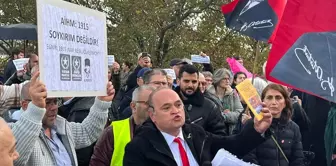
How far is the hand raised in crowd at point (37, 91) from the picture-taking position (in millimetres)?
3205

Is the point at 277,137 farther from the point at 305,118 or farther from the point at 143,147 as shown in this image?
the point at 143,147

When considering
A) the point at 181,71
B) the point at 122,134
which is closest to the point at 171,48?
the point at 181,71

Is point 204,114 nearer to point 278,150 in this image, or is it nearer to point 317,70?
point 278,150

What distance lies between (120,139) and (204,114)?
1.35m

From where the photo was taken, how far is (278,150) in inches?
189

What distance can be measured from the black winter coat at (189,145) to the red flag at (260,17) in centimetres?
193

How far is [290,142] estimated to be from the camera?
4.91m

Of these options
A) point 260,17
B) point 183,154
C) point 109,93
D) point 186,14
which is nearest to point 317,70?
point 183,154

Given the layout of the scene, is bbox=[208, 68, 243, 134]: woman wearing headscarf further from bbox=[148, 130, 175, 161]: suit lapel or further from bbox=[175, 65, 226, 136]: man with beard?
bbox=[148, 130, 175, 161]: suit lapel

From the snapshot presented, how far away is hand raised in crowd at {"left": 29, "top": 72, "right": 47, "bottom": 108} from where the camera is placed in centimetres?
321

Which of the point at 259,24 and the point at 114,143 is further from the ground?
the point at 259,24

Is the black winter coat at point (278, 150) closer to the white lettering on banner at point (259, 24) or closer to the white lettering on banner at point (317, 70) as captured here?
the white lettering on banner at point (317, 70)

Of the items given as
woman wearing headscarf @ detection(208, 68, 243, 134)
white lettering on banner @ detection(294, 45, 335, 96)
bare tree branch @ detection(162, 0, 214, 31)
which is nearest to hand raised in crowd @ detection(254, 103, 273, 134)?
white lettering on banner @ detection(294, 45, 335, 96)

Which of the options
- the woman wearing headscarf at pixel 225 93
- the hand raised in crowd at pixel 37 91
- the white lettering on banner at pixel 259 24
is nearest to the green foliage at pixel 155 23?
the woman wearing headscarf at pixel 225 93
